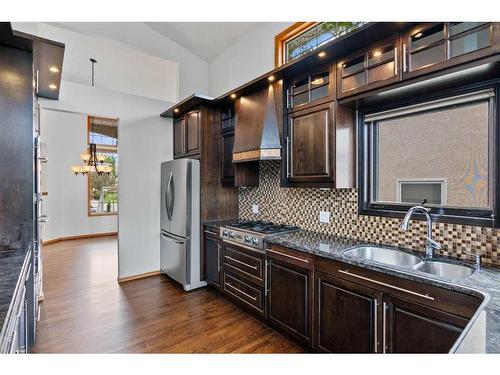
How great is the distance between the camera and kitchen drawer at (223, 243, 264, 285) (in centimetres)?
273

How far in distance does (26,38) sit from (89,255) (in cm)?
447

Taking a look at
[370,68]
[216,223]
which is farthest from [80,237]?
[370,68]

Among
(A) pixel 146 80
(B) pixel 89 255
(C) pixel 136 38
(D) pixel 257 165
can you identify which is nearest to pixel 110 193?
(B) pixel 89 255

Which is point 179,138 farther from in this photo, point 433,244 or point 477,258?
point 477,258

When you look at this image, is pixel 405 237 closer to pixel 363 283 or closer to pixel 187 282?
pixel 363 283

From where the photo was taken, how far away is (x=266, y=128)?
111 inches

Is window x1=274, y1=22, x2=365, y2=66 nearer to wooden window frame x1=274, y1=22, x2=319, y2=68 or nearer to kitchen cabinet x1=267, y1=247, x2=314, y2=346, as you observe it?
wooden window frame x1=274, y1=22, x2=319, y2=68

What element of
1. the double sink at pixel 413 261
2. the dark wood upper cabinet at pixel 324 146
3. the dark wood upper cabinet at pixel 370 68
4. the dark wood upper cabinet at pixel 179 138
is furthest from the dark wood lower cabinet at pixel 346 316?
the dark wood upper cabinet at pixel 179 138

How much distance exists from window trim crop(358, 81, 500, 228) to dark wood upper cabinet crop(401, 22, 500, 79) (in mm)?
396

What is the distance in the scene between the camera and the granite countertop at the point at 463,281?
87cm

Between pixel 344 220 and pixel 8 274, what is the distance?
8.53 ft

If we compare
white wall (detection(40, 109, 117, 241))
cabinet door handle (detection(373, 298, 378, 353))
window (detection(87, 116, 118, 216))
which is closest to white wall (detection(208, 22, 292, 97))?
cabinet door handle (detection(373, 298, 378, 353))

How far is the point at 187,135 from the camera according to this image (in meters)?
3.98

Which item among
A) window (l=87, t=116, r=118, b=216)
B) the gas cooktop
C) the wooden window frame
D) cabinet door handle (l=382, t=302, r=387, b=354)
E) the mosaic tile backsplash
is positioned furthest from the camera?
window (l=87, t=116, r=118, b=216)
